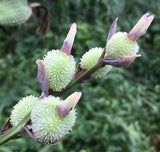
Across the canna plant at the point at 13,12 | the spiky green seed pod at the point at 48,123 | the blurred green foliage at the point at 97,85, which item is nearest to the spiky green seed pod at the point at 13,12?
the canna plant at the point at 13,12

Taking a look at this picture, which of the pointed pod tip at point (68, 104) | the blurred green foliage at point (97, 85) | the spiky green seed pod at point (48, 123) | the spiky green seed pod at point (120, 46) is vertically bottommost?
the blurred green foliage at point (97, 85)

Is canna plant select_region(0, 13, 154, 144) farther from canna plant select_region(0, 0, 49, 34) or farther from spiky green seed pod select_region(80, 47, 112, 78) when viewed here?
canna plant select_region(0, 0, 49, 34)

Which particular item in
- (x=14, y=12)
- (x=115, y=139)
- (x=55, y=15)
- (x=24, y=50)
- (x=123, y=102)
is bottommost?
(x=115, y=139)

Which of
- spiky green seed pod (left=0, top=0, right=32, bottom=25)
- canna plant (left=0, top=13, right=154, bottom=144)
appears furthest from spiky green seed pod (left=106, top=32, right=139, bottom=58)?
spiky green seed pod (left=0, top=0, right=32, bottom=25)

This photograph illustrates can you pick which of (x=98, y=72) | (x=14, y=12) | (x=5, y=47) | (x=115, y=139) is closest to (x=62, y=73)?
(x=98, y=72)

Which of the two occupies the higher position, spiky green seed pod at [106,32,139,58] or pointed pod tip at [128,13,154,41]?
pointed pod tip at [128,13,154,41]

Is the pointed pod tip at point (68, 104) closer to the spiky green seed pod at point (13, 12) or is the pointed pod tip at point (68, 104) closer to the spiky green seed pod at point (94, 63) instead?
the spiky green seed pod at point (94, 63)

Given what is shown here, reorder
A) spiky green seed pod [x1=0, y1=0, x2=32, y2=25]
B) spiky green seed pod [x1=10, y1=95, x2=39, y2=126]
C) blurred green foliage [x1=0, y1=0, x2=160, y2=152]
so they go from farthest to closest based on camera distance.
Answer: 1. blurred green foliage [x1=0, y1=0, x2=160, y2=152]
2. spiky green seed pod [x1=0, y1=0, x2=32, y2=25]
3. spiky green seed pod [x1=10, y1=95, x2=39, y2=126]

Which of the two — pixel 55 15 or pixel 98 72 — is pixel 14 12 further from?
pixel 55 15
